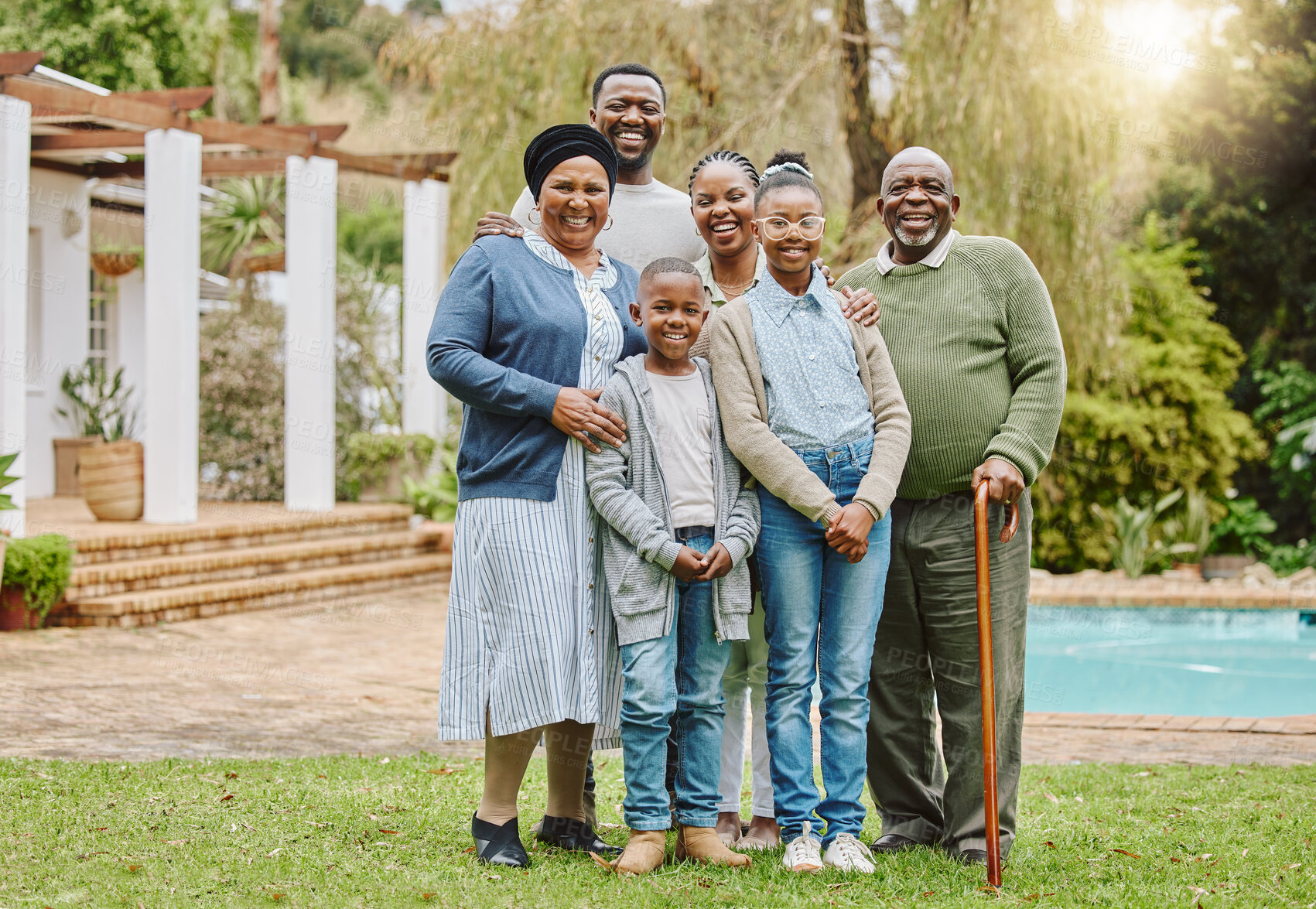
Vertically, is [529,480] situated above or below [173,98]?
below

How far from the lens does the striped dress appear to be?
3092 mm

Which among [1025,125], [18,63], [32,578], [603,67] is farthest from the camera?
[603,67]

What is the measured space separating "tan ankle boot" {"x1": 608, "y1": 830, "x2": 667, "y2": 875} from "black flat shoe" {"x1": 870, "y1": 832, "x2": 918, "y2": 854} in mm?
666

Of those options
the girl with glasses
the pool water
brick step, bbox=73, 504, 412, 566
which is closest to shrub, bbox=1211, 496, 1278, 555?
the pool water

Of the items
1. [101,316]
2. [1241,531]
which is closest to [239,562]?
[101,316]

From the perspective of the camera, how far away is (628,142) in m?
3.51

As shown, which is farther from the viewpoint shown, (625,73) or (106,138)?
(106,138)

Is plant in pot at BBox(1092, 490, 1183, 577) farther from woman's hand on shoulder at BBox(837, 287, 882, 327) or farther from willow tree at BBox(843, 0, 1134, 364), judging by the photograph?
woman's hand on shoulder at BBox(837, 287, 882, 327)

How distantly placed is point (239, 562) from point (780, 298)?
6.76 m

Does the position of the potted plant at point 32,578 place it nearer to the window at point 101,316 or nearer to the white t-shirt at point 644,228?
the white t-shirt at point 644,228

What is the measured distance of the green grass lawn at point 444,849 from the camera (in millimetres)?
2910

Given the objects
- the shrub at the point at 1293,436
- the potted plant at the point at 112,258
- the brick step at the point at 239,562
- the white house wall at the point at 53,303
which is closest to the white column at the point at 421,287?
the brick step at the point at 239,562

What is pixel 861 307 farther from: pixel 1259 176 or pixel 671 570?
pixel 1259 176

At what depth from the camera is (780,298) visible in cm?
321
